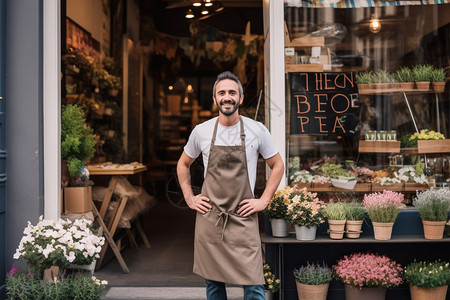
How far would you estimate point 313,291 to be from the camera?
446 centimetres

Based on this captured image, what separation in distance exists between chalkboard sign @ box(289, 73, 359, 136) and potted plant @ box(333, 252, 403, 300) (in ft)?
4.26

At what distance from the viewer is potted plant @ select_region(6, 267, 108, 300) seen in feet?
13.2

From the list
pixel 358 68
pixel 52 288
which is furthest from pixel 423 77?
pixel 52 288

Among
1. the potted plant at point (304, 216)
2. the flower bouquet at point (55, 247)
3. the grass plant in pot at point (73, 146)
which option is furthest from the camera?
the grass plant in pot at point (73, 146)

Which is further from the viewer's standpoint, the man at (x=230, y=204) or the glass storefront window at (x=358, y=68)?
the glass storefront window at (x=358, y=68)

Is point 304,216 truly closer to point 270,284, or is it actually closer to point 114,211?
point 270,284

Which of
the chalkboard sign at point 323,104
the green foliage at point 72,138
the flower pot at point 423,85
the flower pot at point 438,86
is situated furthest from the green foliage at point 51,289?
the flower pot at point 438,86

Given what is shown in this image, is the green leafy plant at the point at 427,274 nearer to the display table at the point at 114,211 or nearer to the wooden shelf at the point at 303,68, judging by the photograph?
the wooden shelf at the point at 303,68

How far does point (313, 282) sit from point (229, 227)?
1.33 metres

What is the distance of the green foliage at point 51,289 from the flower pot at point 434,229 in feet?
9.04

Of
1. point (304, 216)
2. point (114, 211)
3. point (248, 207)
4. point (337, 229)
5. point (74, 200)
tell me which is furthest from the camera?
point (114, 211)

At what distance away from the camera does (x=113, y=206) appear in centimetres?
648

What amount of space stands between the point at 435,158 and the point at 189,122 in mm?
10587

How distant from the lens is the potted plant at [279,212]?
14.4ft
